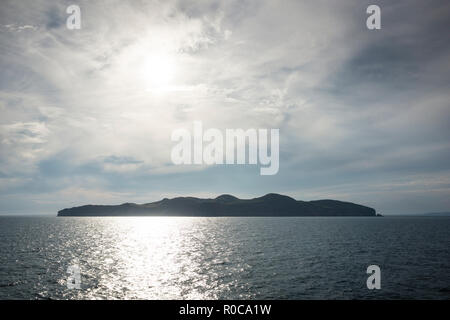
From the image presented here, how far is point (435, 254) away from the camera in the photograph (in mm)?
76125

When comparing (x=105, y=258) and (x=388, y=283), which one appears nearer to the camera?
(x=388, y=283)

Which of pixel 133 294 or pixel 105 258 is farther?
pixel 105 258

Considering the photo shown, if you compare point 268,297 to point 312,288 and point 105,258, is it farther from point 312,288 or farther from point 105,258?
point 105,258

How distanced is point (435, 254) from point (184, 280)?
6915 centimetres

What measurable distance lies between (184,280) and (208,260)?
20.3m

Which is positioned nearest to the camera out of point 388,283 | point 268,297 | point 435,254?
point 268,297

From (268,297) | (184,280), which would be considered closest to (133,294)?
(184,280)
